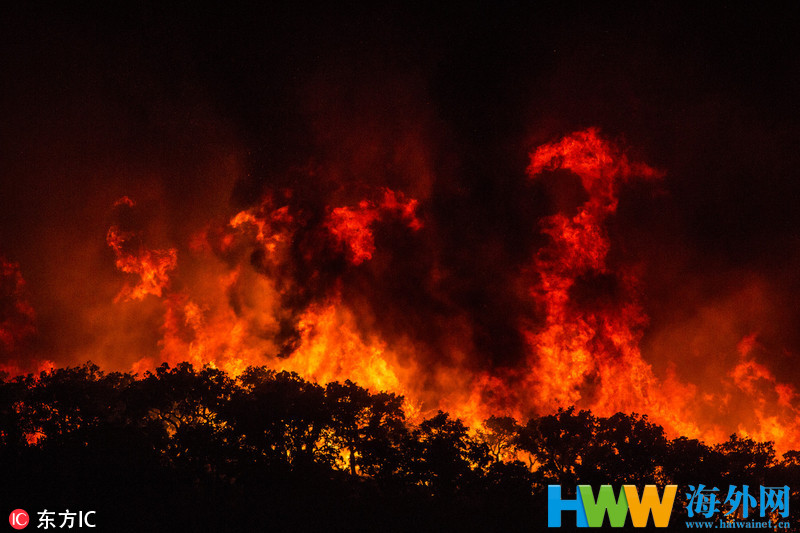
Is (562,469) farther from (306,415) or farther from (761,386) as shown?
(761,386)

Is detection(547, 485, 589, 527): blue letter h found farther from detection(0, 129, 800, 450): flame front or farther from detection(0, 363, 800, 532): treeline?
detection(0, 129, 800, 450): flame front

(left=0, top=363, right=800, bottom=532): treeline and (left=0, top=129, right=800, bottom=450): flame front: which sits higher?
(left=0, top=129, right=800, bottom=450): flame front

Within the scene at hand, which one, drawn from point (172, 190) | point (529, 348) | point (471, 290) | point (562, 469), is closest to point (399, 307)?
point (471, 290)

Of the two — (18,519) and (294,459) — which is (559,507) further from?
(18,519)

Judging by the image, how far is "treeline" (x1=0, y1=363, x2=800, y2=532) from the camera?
61.2ft

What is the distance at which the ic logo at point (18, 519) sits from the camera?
17.1 metres

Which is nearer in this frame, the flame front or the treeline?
the treeline

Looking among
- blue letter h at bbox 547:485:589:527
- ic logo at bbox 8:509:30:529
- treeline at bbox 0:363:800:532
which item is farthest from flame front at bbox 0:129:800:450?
ic logo at bbox 8:509:30:529

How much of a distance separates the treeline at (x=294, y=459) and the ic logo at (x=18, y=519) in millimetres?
241

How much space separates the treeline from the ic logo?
0.79ft

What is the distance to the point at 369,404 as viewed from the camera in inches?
861

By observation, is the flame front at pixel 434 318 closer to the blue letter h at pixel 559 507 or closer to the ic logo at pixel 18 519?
the blue letter h at pixel 559 507

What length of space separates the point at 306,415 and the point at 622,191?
90.1 feet

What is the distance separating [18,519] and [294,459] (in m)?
8.38
